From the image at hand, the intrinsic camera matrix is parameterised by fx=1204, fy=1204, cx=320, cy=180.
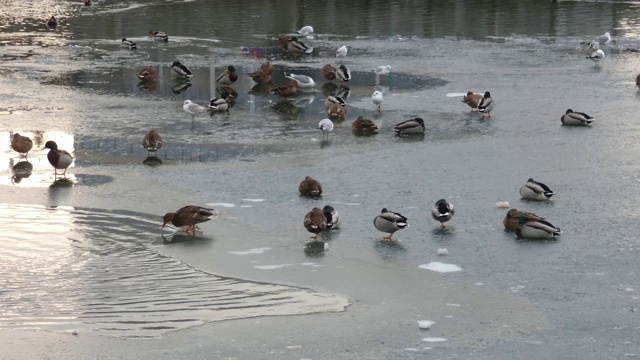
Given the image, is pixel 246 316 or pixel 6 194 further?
pixel 6 194

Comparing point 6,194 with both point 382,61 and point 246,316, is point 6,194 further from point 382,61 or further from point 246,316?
point 382,61

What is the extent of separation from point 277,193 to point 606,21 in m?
24.0

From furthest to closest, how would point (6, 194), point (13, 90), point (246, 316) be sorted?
point (13, 90)
point (6, 194)
point (246, 316)

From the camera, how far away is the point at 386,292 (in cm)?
1213

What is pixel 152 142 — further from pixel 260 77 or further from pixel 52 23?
pixel 52 23

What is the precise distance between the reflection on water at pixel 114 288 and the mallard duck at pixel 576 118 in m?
9.24

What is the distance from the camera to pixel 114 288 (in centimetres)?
1213

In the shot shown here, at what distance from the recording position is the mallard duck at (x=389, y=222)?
13953mm

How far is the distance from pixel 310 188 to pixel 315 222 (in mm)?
1938

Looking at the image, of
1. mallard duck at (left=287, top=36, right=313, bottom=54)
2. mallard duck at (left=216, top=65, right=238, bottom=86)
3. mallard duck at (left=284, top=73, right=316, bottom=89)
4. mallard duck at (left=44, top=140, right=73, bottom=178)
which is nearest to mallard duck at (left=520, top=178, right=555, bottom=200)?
mallard duck at (left=44, top=140, right=73, bottom=178)

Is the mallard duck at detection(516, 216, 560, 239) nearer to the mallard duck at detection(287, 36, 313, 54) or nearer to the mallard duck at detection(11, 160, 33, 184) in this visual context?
the mallard duck at detection(11, 160, 33, 184)

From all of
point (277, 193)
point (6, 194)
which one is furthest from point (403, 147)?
point (6, 194)

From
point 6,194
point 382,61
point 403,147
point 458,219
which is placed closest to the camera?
point 458,219

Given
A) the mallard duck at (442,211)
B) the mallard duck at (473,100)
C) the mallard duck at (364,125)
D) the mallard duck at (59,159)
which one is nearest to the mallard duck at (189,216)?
the mallard duck at (442,211)
